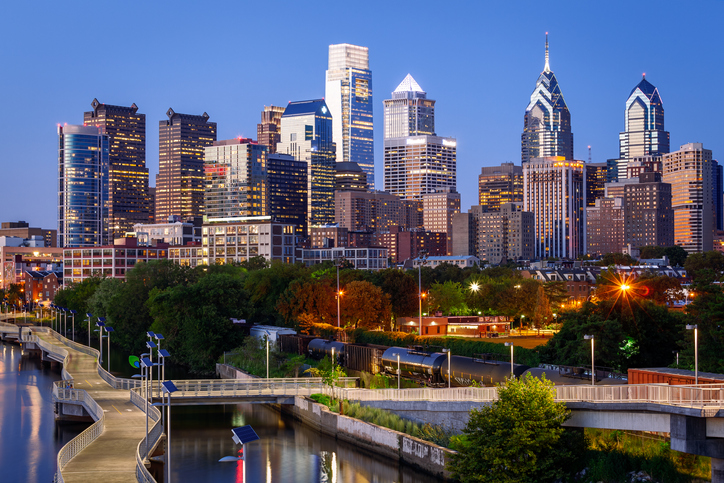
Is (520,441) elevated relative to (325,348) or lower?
elevated

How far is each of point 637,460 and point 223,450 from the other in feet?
84.1

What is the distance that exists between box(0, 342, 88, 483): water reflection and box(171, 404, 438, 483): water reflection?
7.61 metres

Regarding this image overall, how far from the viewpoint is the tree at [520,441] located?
35375 mm

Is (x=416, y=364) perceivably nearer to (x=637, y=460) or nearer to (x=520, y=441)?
(x=637, y=460)

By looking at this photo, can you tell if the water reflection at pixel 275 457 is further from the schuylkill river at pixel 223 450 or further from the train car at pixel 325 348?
the train car at pixel 325 348

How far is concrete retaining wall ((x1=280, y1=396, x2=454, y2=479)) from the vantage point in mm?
43219

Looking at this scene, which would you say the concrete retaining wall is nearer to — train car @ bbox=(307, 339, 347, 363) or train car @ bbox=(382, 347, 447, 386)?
train car @ bbox=(382, 347, 447, 386)

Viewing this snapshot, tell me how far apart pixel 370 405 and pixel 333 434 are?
3139 mm

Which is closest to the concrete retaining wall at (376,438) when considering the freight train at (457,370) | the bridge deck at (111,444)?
the freight train at (457,370)

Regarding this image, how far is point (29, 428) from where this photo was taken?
196ft

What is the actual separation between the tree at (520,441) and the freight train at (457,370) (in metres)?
9.97

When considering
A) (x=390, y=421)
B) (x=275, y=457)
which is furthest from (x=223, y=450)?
(x=390, y=421)

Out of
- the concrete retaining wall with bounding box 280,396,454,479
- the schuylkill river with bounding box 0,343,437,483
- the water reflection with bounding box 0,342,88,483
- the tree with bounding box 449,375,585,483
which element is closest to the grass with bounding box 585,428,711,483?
Answer: the tree with bounding box 449,375,585,483

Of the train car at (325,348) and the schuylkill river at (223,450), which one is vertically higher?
the train car at (325,348)
